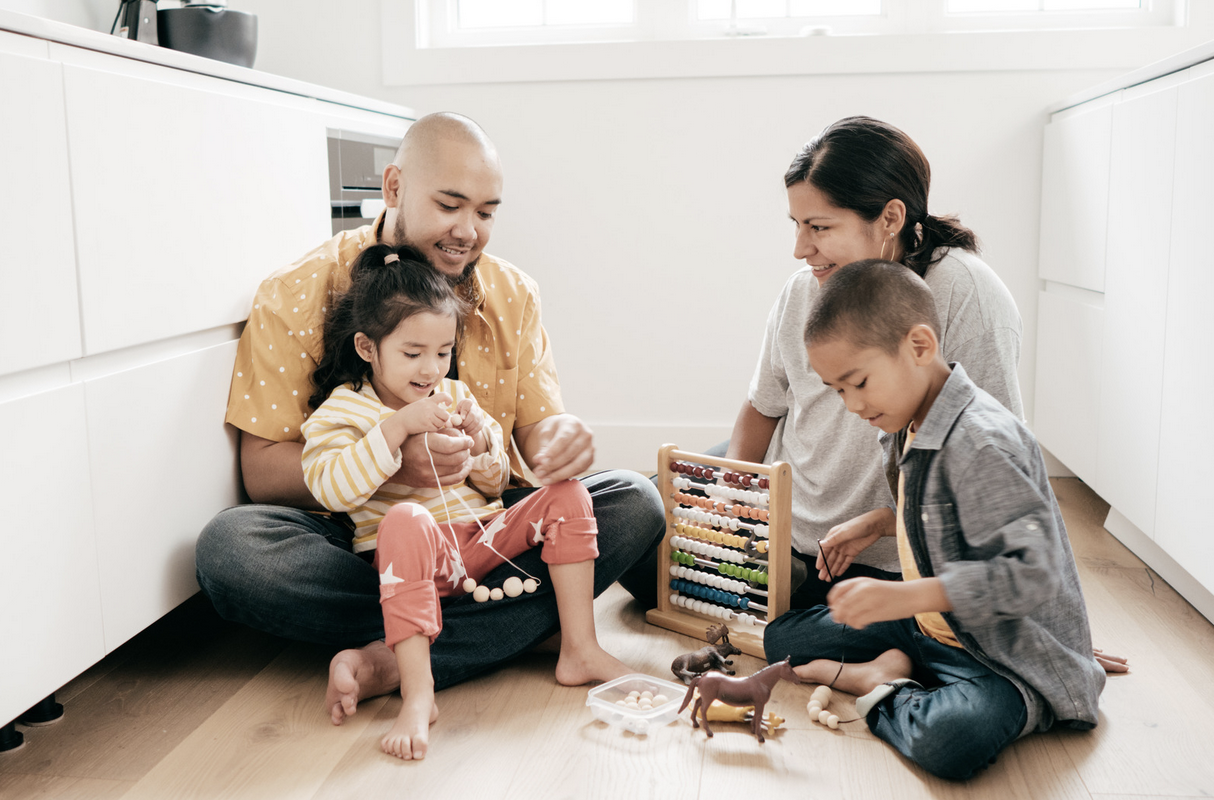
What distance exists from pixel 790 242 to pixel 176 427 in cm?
179

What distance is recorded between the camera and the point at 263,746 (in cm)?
141

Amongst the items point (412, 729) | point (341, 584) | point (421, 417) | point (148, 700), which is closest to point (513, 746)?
point (412, 729)

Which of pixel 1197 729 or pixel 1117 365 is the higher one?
pixel 1117 365

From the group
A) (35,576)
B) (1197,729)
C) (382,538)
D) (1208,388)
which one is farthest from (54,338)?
(1208,388)

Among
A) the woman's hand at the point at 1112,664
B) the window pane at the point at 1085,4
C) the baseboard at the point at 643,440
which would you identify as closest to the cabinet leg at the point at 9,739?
the woman's hand at the point at 1112,664

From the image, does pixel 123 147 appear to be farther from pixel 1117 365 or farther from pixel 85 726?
pixel 1117 365

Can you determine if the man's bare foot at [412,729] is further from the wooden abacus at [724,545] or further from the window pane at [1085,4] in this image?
the window pane at [1085,4]

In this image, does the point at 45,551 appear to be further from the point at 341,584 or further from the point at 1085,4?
the point at 1085,4

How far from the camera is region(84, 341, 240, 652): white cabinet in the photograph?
4.57 ft

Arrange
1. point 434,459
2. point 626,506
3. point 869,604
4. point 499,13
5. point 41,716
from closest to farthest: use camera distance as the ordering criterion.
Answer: point 869,604 → point 41,716 → point 434,459 → point 626,506 → point 499,13

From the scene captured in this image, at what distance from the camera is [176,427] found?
154cm

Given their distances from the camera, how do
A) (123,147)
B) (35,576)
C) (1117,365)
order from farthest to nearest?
(1117,365), (123,147), (35,576)

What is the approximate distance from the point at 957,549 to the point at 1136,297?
97 centimetres

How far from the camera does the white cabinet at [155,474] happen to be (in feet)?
4.57
